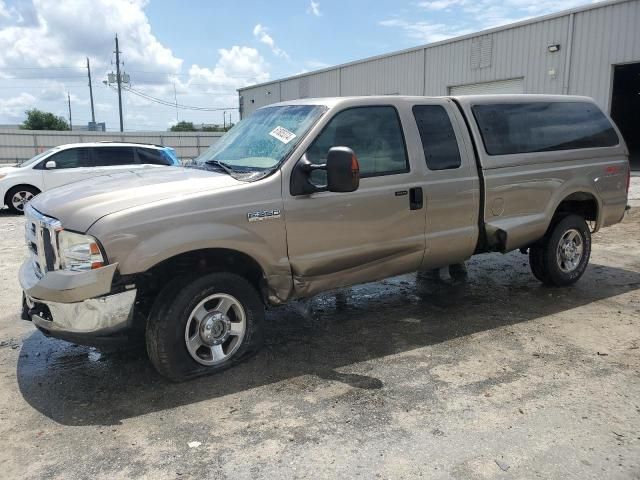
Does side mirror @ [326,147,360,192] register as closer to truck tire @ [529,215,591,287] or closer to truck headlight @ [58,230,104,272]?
truck headlight @ [58,230,104,272]

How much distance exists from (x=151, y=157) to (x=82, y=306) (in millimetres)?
10236

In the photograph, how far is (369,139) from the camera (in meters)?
4.54

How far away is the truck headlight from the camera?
341 cm

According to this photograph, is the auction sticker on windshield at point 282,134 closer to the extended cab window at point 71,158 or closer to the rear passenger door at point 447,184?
the rear passenger door at point 447,184

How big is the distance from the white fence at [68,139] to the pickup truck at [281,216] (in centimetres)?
2768

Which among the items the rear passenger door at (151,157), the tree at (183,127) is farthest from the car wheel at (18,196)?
the tree at (183,127)

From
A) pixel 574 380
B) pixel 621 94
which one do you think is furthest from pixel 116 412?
pixel 621 94

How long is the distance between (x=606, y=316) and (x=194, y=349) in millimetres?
3881

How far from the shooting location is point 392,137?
467 cm

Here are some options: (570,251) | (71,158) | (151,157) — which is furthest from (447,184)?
(71,158)

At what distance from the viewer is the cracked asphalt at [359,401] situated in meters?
2.96

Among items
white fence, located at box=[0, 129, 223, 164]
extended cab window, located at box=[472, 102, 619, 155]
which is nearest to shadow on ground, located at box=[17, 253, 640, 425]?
extended cab window, located at box=[472, 102, 619, 155]

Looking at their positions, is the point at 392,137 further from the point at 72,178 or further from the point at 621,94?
the point at 621,94

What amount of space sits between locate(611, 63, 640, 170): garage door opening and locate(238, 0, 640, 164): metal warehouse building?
0.08 meters
